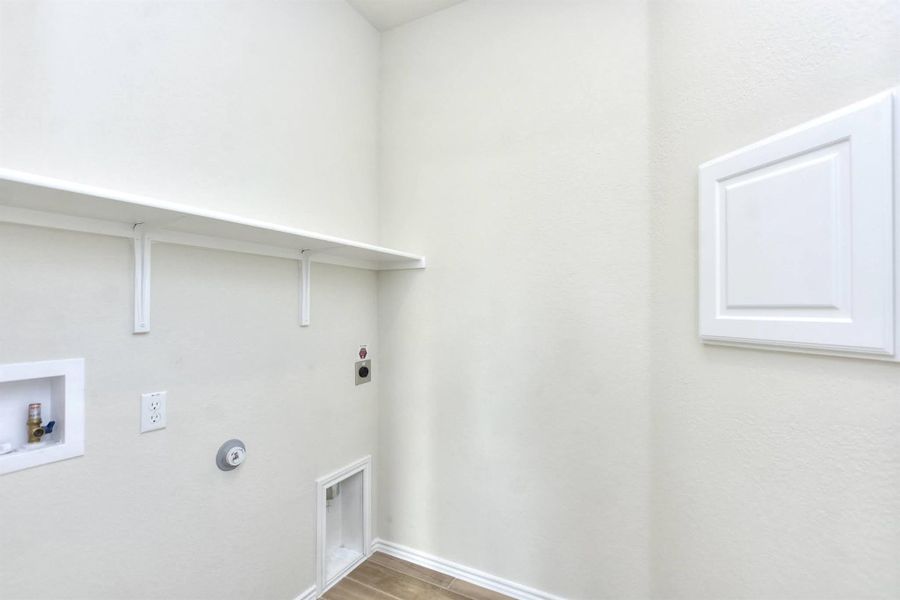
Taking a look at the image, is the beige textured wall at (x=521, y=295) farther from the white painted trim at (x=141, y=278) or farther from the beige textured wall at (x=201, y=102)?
the white painted trim at (x=141, y=278)

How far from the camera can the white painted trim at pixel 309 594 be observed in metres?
1.70

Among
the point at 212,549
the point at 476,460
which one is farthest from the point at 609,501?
the point at 212,549

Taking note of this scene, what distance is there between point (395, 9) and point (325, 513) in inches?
105

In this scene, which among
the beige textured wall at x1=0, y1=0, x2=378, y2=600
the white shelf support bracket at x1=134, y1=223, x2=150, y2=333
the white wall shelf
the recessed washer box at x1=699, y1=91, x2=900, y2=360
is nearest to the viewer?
the recessed washer box at x1=699, y1=91, x2=900, y2=360

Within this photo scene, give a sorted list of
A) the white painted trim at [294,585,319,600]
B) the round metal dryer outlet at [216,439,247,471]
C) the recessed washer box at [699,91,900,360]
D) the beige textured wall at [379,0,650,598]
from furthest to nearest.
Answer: the white painted trim at [294,585,319,600], the beige textured wall at [379,0,650,598], the round metal dryer outlet at [216,439,247,471], the recessed washer box at [699,91,900,360]

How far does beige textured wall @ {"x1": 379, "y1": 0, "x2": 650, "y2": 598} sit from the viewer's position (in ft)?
5.17

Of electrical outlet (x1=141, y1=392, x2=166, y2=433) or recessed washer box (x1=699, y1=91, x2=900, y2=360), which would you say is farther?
electrical outlet (x1=141, y1=392, x2=166, y2=433)

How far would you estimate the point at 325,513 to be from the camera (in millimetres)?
1832

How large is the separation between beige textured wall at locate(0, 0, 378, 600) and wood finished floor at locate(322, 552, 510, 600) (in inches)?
10.3

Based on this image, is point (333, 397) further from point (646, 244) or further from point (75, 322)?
point (646, 244)

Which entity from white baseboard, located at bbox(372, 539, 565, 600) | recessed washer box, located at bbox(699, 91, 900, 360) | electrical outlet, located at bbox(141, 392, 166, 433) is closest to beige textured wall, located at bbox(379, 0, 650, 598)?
white baseboard, located at bbox(372, 539, 565, 600)

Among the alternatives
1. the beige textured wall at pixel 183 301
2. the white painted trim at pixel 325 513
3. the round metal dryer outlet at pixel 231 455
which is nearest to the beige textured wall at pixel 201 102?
the beige textured wall at pixel 183 301

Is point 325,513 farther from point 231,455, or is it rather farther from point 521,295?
point 521,295

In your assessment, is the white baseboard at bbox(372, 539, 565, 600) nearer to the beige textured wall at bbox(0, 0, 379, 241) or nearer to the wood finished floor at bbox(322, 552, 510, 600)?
the wood finished floor at bbox(322, 552, 510, 600)
